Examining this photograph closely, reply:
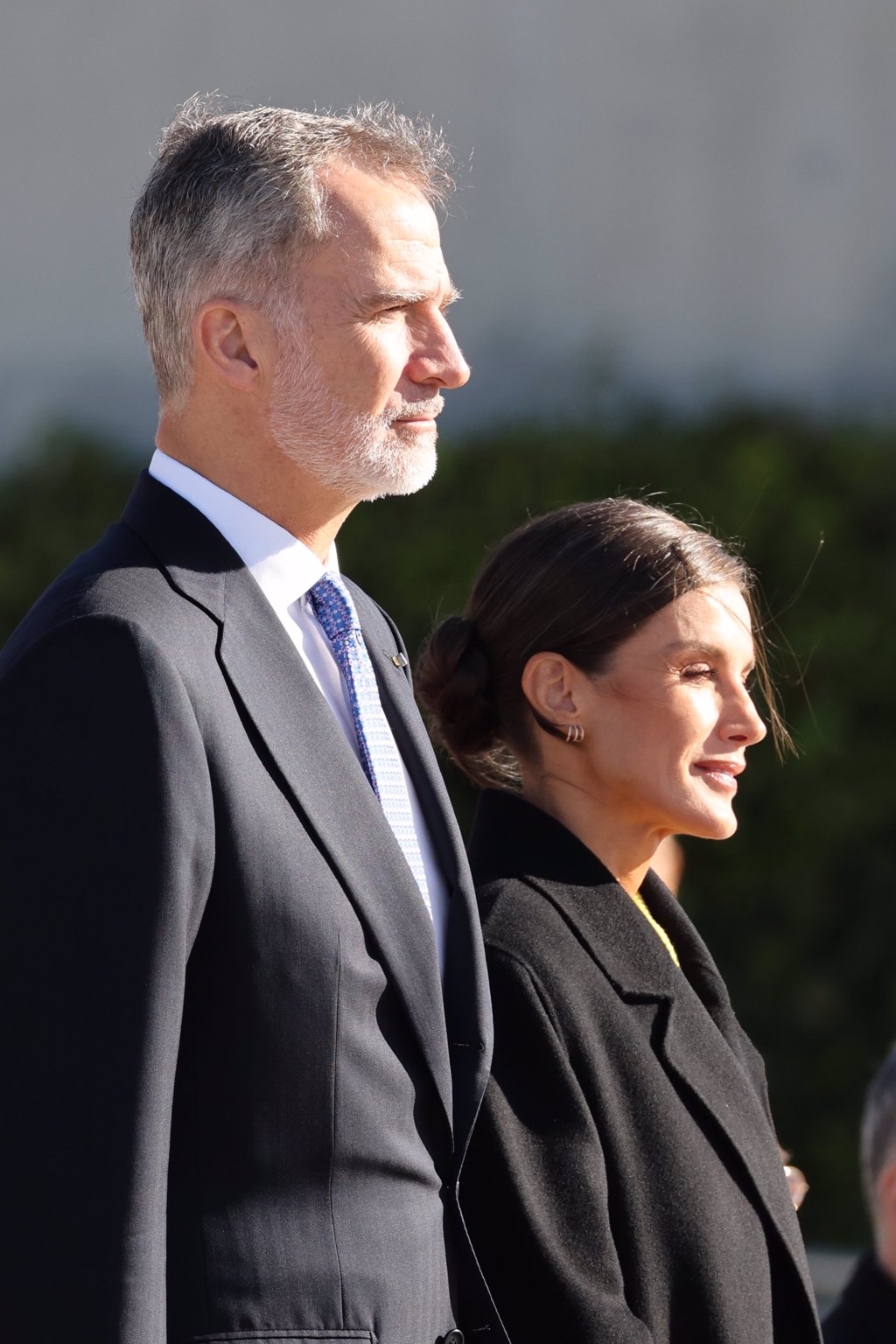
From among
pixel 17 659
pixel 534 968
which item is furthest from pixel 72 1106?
pixel 534 968

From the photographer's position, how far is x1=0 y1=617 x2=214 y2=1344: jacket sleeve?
1670mm

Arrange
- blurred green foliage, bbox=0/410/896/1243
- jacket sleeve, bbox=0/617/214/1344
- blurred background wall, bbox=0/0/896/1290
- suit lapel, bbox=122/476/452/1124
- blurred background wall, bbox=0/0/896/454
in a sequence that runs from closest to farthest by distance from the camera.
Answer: jacket sleeve, bbox=0/617/214/1344, suit lapel, bbox=122/476/452/1124, blurred green foliage, bbox=0/410/896/1243, blurred background wall, bbox=0/0/896/1290, blurred background wall, bbox=0/0/896/454

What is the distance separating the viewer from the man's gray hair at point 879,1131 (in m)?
2.80

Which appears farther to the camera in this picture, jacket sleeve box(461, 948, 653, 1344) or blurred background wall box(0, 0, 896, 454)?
blurred background wall box(0, 0, 896, 454)

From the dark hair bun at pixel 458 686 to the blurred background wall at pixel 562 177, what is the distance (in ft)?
12.0

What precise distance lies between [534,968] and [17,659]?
2.83 feet

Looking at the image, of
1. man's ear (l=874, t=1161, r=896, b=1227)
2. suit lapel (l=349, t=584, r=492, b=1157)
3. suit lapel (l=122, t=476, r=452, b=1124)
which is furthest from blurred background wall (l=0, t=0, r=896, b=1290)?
suit lapel (l=122, t=476, r=452, b=1124)

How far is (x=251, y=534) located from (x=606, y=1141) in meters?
0.90

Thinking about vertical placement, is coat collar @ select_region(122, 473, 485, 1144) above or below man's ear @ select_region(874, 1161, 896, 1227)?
above

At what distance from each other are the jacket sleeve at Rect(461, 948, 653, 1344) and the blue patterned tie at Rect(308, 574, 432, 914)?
11.6 inches

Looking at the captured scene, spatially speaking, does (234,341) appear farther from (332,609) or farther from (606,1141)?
(606,1141)

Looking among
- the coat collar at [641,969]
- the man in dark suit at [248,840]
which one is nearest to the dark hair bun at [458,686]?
the coat collar at [641,969]

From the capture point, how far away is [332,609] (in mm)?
2203

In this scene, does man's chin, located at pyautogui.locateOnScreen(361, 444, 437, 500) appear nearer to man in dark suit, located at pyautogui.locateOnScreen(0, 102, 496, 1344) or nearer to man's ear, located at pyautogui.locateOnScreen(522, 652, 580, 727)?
man in dark suit, located at pyautogui.locateOnScreen(0, 102, 496, 1344)
